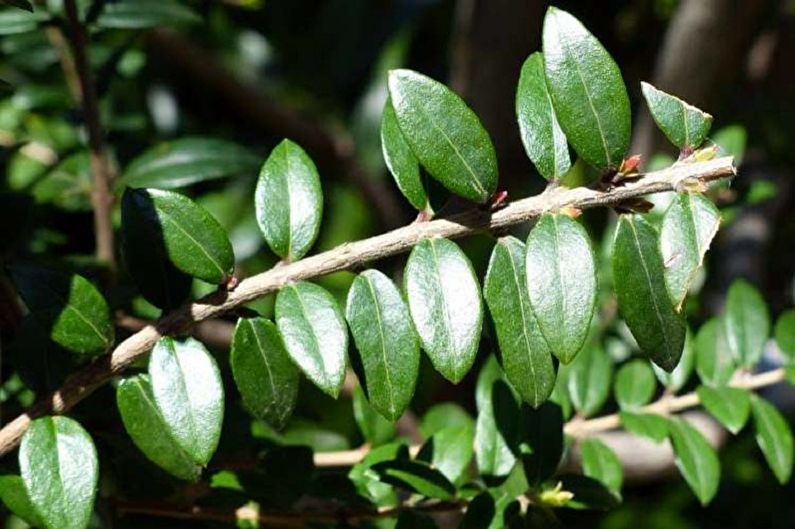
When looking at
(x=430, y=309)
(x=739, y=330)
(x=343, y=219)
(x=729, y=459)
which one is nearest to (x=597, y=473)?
(x=739, y=330)

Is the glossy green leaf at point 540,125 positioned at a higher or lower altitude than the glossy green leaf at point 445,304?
higher

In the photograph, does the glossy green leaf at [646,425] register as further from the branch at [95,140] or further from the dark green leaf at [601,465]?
the branch at [95,140]

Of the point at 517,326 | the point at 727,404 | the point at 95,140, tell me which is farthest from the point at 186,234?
the point at 727,404

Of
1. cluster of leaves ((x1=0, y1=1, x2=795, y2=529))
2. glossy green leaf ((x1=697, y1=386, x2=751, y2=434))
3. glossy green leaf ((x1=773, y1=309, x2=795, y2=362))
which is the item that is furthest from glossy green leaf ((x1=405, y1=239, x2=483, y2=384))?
glossy green leaf ((x1=773, y1=309, x2=795, y2=362))

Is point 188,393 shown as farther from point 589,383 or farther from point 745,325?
point 745,325

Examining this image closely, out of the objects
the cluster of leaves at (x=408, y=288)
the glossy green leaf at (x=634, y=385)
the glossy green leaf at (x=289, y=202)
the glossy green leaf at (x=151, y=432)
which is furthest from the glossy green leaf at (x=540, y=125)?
the glossy green leaf at (x=634, y=385)
